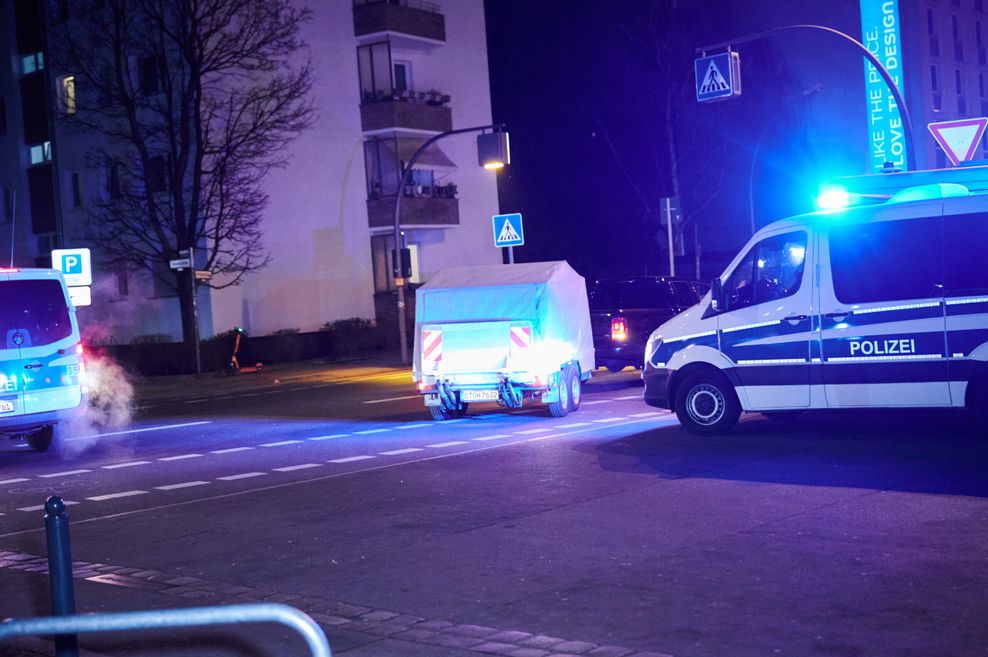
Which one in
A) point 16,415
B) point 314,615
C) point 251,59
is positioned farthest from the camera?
point 251,59

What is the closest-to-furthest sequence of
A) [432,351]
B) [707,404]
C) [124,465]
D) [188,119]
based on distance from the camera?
[707,404]
[124,465]
[432,351]
[188,119]

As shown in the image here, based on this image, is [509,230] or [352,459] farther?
[509,230]

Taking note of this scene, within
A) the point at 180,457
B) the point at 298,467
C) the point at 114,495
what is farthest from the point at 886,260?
the point at 180,457

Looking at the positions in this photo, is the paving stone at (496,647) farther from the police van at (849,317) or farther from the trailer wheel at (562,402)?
the trailer wheel at (562,402)

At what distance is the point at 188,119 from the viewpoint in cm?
3581

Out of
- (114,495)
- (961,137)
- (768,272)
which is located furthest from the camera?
(961,137)

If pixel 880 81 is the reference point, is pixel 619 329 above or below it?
below

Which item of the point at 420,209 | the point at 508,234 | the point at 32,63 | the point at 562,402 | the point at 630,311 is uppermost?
the point at 32,63

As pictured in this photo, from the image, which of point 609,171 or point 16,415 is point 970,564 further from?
point 609,171

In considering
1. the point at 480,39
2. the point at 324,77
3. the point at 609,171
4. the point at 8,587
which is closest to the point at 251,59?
the point at 324,77

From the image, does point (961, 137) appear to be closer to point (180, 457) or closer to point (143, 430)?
point (180, 457)

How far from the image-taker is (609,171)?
57531 millimetres

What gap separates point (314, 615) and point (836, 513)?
4.25m

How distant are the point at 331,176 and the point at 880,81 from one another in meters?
18.7
